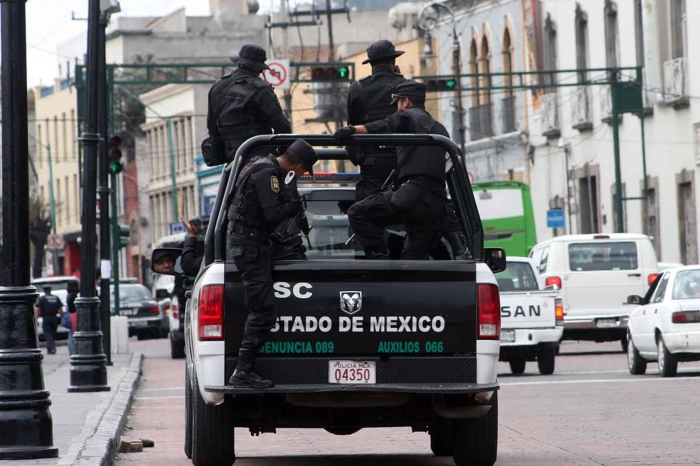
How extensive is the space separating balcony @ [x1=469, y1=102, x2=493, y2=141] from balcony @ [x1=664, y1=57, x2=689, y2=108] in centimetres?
1464

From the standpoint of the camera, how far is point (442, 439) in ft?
41.1

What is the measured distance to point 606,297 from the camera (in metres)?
28.2

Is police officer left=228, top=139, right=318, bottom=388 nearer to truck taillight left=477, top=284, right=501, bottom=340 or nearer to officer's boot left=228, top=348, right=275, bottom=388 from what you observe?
officer's boot left=228, top=348, right=275, bottom=388

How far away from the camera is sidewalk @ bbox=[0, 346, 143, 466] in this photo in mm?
11438

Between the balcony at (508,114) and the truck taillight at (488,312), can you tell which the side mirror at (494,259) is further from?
the balcony at (508,114)

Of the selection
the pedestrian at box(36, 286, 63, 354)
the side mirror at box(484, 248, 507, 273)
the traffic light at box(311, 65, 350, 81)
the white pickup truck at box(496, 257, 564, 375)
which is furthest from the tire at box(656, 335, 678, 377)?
the pedestrian at box(36, 286, 63, 354)

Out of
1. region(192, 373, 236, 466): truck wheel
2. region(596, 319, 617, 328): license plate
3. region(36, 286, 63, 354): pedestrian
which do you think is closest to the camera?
region(192, 373, 236, 466): truck wheel

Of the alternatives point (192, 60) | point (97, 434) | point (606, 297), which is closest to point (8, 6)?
point (97, 434)

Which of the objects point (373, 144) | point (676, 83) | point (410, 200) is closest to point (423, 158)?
point (410, 200)

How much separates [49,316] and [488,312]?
28555 mm

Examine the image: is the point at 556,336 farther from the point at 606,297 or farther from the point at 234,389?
the point at 234,389

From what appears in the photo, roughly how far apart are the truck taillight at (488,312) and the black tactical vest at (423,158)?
1136 millimetres

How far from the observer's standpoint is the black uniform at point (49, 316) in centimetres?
3788

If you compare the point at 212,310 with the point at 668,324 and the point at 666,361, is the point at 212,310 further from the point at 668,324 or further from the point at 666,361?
the point at 666,361
